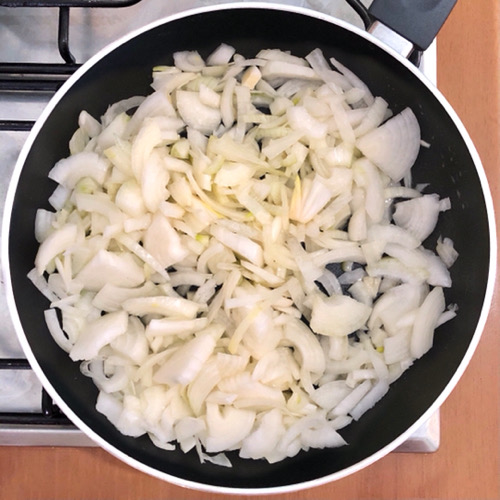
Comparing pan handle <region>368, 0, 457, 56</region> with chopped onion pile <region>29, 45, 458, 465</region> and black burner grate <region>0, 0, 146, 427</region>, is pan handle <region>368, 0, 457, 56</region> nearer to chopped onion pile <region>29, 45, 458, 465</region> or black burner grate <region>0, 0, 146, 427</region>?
chopped onion pile <region>29, 45, 458, 465</region>

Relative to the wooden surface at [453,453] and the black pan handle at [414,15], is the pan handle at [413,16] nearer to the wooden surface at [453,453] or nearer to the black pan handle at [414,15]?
the black pan handle at [414,15]

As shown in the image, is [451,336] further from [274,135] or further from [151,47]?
[151,47]

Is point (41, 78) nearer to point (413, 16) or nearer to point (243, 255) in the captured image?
point (243, 255)

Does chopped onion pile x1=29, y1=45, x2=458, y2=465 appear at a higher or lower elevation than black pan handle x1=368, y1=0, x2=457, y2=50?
lower

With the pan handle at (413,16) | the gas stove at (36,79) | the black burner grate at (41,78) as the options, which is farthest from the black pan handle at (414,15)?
the black burner grate at (41,78)

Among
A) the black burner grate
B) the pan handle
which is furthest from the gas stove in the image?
the pan handle

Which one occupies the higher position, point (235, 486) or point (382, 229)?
point (382, 229)

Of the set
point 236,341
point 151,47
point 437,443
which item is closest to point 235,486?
point 236,341
